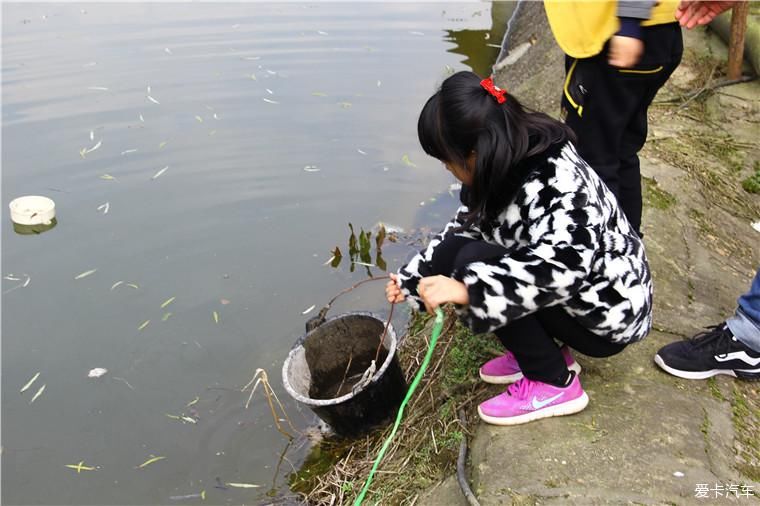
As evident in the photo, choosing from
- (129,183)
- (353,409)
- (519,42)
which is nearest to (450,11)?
(519,42)

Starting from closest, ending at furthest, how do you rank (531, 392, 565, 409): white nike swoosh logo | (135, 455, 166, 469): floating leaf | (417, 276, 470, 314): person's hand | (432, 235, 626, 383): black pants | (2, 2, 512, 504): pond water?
(417, 276, 470, 314): person's hand < (432, 235, 626, 383): black pants < (531, 392, 565, 409): white nike swoosh logo < (135, 455, 166, 469): floating leaf < (2, 2, 512, 504): pond water

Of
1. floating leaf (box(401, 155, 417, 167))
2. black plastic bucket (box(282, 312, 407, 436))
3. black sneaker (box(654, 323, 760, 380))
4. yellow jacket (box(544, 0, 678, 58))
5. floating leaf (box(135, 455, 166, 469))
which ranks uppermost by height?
yellow jacket (box(544, 0, 678, 58))

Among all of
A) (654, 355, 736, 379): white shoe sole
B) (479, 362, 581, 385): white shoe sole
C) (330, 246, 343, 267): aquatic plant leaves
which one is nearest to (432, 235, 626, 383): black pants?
(479, 362, 581, 385): white shoe sole

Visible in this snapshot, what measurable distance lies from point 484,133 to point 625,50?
3.04 ft

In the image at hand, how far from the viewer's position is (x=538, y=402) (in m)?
2.18

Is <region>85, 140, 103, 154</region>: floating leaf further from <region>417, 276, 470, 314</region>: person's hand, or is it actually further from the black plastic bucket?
<region>417, 276, 470, 314</region>: person's hand

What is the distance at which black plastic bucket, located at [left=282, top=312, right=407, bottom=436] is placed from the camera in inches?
102

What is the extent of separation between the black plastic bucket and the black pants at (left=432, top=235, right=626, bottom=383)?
0.65 m

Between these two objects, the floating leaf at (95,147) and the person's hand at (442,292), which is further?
the floating leaf at (95,147)

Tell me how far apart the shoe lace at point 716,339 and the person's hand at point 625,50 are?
3.47 feet

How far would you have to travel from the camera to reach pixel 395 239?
4.59 metres

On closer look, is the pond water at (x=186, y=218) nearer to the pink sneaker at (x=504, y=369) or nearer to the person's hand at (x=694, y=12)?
the pink sneaker at (x=504, y=369)

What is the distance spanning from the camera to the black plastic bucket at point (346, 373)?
2584 mm

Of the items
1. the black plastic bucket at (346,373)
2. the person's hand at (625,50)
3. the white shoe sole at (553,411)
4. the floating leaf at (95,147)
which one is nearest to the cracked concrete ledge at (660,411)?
the white shoe sole at (553,411)
